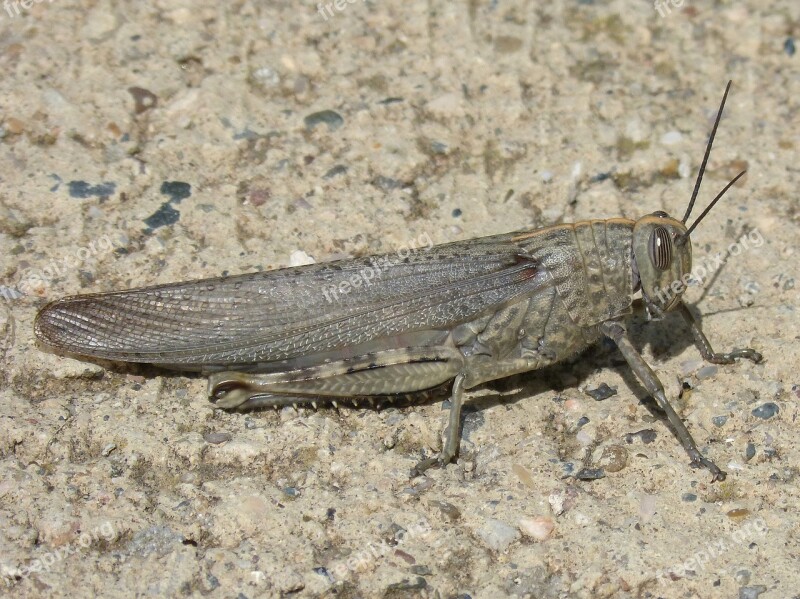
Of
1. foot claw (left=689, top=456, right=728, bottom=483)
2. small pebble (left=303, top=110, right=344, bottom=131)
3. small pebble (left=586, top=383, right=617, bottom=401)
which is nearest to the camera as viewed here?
foot claw (left=689, top=456, right=728, bottom=483)

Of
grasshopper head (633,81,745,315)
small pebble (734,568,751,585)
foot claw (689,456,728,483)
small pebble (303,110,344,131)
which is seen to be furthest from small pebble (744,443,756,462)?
small pebble (303,110,344,131)

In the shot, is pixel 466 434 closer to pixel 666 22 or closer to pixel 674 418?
pixel 674 418

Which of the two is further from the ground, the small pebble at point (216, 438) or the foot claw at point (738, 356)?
the foot claw at point (738, 356)

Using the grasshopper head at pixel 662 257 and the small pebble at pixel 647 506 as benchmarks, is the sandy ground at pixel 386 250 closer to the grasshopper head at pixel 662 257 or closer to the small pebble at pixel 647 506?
the small pebble at pixel 647 506

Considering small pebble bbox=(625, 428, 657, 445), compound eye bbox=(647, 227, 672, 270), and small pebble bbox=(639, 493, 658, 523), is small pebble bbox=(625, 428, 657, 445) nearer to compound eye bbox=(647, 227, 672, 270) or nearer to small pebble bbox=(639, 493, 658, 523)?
small pebble bbox=(639, 493, 658, 523)

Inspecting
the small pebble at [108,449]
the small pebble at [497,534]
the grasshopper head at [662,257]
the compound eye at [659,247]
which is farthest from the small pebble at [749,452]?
the small pebble at [108,449]

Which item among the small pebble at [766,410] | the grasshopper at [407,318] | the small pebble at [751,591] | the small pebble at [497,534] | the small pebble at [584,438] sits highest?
the grasshopper at [407,318]

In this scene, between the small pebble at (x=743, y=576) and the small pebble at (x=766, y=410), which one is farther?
the small pebble at (x=766, y=410)

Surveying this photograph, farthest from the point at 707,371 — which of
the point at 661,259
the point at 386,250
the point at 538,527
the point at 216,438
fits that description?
the point at 216,438
